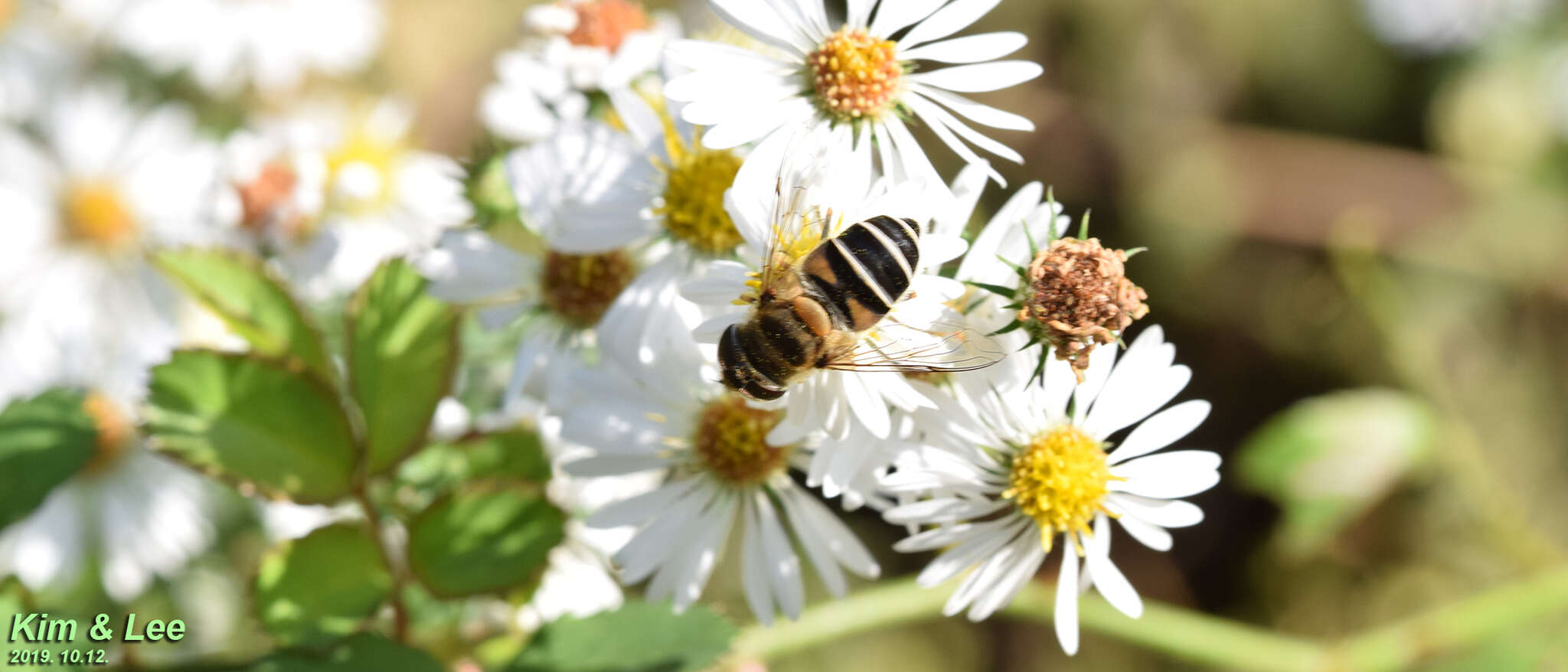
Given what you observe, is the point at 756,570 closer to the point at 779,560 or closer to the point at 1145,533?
the point at 779,560

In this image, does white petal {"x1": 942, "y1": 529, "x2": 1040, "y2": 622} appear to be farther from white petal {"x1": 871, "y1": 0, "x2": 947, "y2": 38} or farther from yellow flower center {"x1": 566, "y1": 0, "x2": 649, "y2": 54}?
yellow flower center {"x1": 566, "y1": 0, "x2": 649, "y2": 54}

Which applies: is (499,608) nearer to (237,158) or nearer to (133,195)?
(237,158)

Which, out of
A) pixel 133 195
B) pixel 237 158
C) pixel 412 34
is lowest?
pixel 237 158

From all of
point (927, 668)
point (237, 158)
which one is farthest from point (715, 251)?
point (927, 668)

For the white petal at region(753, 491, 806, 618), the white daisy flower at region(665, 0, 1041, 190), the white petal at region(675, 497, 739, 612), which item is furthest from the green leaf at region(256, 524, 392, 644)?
the white daisy flower at region(665, 0, 1041, 190)

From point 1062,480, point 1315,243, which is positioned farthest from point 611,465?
point 1315,243

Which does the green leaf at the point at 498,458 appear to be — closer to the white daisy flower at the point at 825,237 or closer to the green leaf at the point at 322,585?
the green leaf at the point at 322,585
